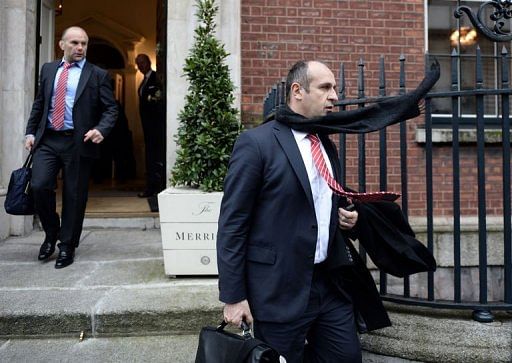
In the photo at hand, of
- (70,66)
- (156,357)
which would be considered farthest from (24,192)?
(156,357)

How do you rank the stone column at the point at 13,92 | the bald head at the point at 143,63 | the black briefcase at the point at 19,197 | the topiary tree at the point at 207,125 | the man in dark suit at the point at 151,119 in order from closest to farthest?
the topiary tree at the point at 207,125 < the black briefcase at the point at 19,197 < the stone column at the point at 13,92 < the man in dark suit at the point at 151,119 < the bald head at the point at 143,63

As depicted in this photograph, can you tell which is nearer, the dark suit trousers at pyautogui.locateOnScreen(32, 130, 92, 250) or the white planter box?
the white planter box

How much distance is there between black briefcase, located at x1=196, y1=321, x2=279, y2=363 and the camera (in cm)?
175

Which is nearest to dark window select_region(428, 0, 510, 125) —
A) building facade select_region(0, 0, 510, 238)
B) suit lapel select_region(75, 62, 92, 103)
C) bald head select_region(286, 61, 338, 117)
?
building facade select_region(0, 0, 510, 238)

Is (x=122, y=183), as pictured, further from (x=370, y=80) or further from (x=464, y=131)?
(x=464, y=131)

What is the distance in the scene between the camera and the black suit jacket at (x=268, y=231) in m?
2.00

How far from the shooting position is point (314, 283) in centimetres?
216

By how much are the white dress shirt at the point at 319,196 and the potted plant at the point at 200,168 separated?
1622 millimetres

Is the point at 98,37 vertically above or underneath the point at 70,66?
above

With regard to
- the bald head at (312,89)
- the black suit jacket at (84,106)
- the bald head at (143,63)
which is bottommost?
the bald head at (312,89)

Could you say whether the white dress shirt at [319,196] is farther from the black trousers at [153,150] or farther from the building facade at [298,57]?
the black trousers at [153,150]

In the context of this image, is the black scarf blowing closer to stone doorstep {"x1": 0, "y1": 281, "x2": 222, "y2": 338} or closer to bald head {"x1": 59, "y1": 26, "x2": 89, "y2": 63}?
stone doorstep {"x1": 0, "y1": 281, "x2": 222, "y2": 338}

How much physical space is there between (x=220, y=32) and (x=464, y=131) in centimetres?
313

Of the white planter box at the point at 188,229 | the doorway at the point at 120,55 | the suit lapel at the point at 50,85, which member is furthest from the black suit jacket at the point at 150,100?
the white planter box at the point at 188,229
